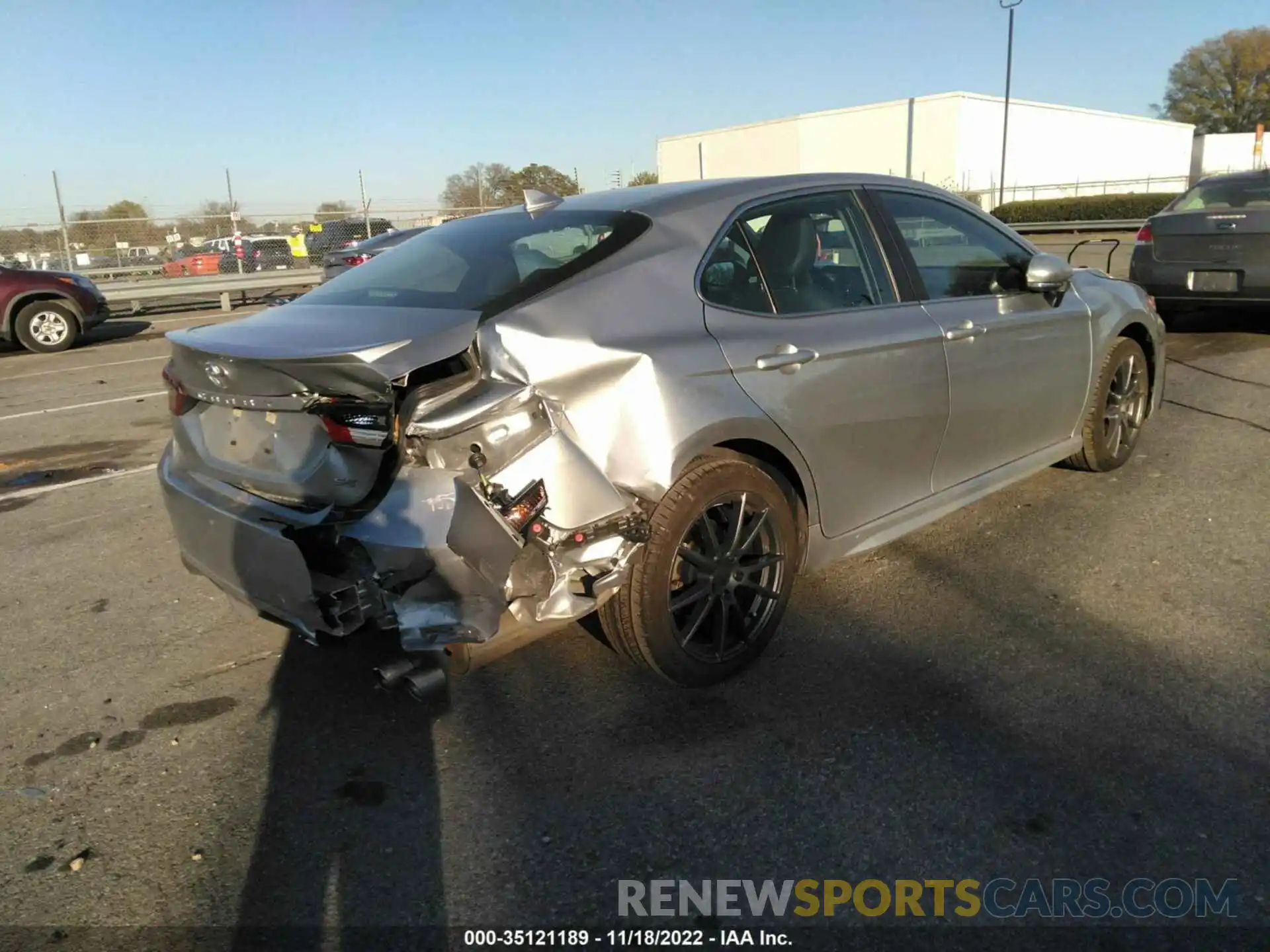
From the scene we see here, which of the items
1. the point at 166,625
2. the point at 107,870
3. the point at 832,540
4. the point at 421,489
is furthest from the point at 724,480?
the point at 166,625

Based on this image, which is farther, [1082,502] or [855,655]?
[1082,502]

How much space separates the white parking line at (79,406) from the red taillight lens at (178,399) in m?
5.41

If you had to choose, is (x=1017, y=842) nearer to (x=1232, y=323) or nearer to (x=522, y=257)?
(x=522, y=257)

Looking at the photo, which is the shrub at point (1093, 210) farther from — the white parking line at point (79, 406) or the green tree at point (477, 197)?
the white parking line at point (79, 406)

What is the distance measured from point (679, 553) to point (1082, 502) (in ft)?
9.32

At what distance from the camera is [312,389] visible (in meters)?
2.75

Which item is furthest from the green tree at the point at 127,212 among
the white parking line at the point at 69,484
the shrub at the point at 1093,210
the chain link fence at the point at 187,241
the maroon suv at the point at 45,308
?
the shrub at the point at 1093,210

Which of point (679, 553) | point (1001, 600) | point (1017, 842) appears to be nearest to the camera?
point (1017, 842)

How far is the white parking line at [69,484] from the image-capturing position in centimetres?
581

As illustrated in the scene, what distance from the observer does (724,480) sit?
3059mm

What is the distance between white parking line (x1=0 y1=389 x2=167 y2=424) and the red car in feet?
40.1

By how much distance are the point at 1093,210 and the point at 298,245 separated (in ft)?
99.4

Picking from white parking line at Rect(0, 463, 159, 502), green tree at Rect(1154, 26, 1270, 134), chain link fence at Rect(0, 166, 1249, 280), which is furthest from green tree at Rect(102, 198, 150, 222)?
green tree at Rect(1154, 26, 1270, 134)

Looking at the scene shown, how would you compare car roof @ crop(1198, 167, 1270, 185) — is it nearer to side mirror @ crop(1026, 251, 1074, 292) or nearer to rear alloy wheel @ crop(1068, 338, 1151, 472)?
rear alloy wheel @ crop(1068, 338, 1151, 472)
